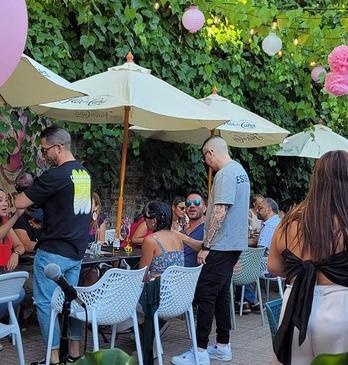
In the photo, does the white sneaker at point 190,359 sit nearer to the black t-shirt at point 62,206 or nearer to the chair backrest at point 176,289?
the chair backrest at point 176,289

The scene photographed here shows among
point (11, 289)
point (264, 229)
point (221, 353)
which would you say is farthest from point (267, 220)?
point (11, 289)

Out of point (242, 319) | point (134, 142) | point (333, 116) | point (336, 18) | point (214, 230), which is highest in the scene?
point (336, 18)

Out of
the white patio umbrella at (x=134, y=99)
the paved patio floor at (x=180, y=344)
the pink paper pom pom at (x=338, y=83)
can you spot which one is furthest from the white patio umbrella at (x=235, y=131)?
the pink paper pom pom at (x=338, y=83)

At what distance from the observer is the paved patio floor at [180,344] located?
5.44m

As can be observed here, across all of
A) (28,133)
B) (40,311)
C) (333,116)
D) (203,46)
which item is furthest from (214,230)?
(333,116)

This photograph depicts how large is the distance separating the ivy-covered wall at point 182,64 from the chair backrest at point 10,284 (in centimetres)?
325

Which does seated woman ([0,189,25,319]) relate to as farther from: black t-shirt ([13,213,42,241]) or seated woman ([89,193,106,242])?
seated woman ([89,193,106,242])

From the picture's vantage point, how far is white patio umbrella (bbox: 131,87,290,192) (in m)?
7.92

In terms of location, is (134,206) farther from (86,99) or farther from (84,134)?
(86,99)

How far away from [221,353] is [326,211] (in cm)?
280

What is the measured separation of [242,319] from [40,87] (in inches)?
137

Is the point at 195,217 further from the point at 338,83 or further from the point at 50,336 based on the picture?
the point at 338,83

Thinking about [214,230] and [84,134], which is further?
[84,134]

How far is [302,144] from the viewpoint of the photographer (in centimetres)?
1045
